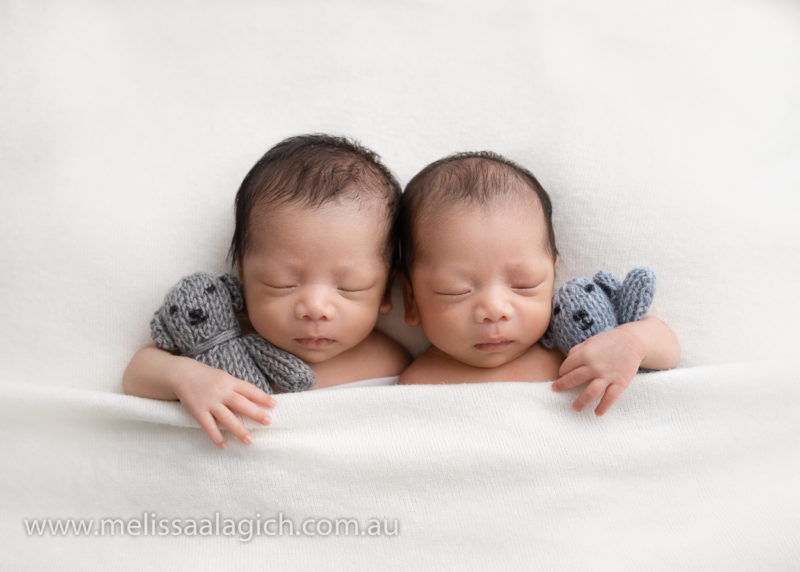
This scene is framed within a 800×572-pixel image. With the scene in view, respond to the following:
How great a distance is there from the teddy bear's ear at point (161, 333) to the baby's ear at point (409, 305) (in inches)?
17.9

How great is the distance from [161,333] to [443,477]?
0.59m

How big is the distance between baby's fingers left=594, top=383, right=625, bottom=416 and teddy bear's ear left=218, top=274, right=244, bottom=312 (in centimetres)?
70

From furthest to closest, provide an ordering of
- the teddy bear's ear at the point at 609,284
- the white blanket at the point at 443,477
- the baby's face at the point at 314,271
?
the teddy bear's ear at the point at 609,284 → the baby's face at the point at 314,271 → the white blanket at the point at 443,477

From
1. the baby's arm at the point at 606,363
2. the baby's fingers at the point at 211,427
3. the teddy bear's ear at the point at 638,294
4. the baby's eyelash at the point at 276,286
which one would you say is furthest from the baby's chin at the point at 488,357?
the baby's fingers at the point at 211,427

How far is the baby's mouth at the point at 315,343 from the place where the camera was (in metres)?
1.43

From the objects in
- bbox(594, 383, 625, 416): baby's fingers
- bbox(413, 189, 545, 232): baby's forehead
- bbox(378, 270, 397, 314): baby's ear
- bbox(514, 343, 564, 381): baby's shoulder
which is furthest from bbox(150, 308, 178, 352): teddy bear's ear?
bbox(594, 383, 625, 416): baby's fingers

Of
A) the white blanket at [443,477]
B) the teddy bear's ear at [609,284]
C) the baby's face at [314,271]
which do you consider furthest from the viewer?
the teddy bear's ear at [609,284]

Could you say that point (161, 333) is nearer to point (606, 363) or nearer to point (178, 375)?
point (178, 375)

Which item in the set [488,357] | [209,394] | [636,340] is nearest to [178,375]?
[209,394]

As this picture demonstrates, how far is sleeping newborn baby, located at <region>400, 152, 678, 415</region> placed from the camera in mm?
1365

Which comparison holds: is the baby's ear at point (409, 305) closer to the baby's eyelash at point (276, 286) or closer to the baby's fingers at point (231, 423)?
the baby's eyelash at point (276, 286)

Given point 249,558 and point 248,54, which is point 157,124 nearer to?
point 248,54

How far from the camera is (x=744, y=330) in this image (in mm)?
1512

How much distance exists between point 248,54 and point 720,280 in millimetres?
1168
